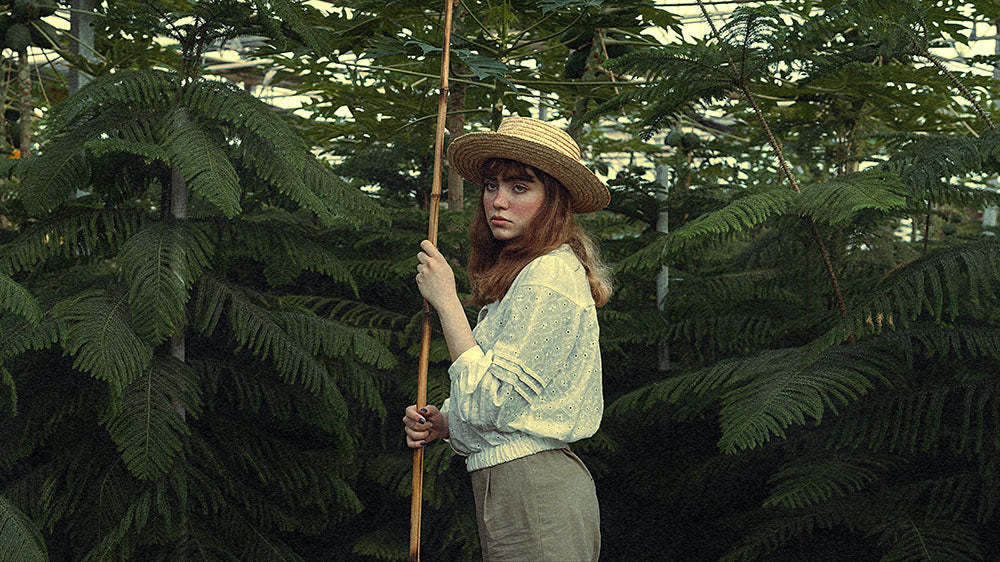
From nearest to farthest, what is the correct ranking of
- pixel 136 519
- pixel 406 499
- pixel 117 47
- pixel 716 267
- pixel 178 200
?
pixel 136 519, pixel 178 200, pixel 117 47, pixel 406 499, pixel 716 267

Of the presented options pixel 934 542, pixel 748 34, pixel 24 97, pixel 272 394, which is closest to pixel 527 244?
pixel 272 394

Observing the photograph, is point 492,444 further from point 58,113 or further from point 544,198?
point 58,113

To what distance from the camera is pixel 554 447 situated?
5.61ft

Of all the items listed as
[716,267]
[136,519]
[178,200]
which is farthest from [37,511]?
[716,267]

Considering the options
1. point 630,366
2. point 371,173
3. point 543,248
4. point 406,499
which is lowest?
point 406,499

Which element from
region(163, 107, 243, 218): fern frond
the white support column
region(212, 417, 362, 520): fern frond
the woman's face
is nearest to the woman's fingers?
the woman's face

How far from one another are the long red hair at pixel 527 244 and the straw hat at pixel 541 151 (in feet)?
0.09

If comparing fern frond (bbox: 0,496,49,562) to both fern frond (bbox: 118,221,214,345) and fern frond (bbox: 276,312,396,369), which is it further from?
fern frond (bbox: 276,312,396,369)

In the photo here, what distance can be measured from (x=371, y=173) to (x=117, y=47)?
4.03 ft

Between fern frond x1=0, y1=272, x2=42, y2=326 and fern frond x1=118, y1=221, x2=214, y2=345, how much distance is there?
23cm

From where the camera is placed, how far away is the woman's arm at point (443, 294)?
1666 mm

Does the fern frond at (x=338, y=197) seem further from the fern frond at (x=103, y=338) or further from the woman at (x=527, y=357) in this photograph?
the woman at (x=527, y=357)

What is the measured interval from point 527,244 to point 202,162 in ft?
2.79

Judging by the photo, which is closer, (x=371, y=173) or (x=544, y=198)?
(x=544, y=198)
